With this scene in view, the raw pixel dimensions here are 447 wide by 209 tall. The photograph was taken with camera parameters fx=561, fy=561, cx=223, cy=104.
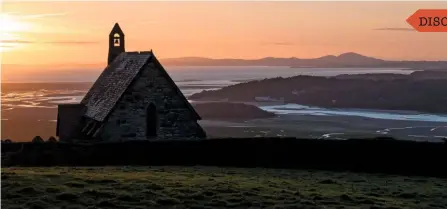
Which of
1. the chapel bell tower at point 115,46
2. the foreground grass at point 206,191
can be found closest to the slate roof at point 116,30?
the chapel bell tower at point 115,46

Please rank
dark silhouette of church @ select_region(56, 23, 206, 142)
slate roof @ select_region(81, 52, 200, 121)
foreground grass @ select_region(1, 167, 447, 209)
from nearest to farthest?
foreground grass @ select_region(1, 167, 447, 209) < dark silhouette of church @ select_region(56, 23, 206, 142) < slate roof @ select_region(81, 52, 200, 121)

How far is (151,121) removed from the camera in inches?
1457

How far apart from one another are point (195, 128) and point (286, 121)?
72254mm

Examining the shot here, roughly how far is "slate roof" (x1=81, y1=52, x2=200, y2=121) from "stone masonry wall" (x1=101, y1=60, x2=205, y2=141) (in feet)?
1.38

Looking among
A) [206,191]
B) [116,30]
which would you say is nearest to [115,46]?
[116,30]

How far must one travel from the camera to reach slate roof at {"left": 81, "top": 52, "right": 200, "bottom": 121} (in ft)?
120

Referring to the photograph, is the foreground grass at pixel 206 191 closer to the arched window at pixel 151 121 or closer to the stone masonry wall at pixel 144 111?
the arched window at pixel 151 121

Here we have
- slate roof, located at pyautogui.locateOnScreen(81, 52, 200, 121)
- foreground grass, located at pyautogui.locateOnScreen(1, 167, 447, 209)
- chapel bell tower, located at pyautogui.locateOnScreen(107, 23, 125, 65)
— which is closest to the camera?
foreground grass, located at pyautogui.locateOnScreen(1, 167, 447, 209)

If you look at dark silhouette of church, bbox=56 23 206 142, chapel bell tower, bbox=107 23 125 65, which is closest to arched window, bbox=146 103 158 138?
dark silhouette of church, bbox=56 23 206 142

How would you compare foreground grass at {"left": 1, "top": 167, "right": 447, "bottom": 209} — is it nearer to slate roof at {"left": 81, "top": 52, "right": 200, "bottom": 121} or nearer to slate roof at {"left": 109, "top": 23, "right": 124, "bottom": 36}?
slate roof at {"left": 81, "top": 52, "right": 200, "bottom": 121}

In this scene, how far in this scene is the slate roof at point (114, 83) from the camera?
36656mm

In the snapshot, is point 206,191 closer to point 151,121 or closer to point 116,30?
point 151,121

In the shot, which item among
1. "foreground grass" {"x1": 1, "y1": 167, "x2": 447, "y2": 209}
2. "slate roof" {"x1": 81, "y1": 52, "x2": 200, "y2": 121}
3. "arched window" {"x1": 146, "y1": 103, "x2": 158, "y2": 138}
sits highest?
"slate roof" {"x1": 81, "y1": 52, "x2": 200, "y2": 121}

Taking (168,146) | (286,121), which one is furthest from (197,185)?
(286,121)
